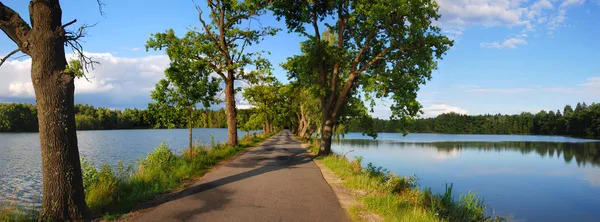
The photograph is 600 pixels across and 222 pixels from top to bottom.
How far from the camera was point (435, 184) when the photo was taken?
18703 millimetres

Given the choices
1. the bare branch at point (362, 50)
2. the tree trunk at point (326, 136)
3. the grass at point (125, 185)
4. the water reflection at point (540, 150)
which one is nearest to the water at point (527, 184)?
the water reflection at point (540, 150)

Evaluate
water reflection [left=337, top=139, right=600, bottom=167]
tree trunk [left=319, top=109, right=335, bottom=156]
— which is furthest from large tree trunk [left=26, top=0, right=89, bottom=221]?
water reflection [left=337, top=139, right=600, bottom=167]

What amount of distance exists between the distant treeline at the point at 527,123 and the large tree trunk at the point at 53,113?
353ft

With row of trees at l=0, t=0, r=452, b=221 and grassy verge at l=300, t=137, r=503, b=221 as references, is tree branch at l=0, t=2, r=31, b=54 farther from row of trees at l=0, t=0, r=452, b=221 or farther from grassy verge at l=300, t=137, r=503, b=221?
grassy verge at l=300, t=137, r=503, b=221

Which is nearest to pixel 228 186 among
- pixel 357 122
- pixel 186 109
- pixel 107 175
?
pixel 107 175

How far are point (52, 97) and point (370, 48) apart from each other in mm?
15009

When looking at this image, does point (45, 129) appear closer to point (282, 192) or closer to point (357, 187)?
point (282, 192)

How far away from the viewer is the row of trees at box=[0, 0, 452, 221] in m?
5.89

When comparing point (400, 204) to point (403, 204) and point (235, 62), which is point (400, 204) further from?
point (235, 62)

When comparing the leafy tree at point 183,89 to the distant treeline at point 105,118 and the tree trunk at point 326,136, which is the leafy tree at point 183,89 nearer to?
the distant treeline at point 105,118

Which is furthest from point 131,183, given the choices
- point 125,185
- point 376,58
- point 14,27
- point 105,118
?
point 105,118

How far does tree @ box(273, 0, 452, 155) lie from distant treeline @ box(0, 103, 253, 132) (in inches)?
256

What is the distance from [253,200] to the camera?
786 centimetres

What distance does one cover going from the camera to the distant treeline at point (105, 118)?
16.0 m
